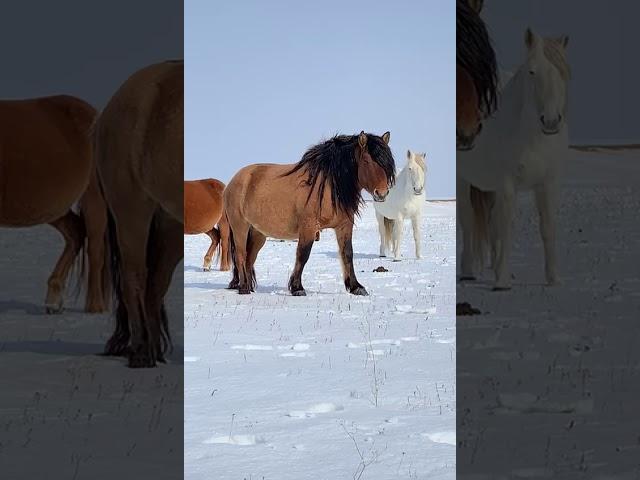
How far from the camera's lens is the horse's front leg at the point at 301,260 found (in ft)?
22.9

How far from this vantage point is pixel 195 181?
9602 millimetres

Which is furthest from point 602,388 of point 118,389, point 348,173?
point 348,173

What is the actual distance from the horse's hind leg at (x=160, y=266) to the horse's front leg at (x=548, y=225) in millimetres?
2819

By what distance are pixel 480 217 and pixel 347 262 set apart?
181 cm

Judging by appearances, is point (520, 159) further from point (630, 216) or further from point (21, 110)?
→ point (630, 216)

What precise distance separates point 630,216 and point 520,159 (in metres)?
4.82

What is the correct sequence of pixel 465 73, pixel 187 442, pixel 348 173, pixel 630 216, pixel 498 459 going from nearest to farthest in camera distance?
pixel 498 459
pixel 187 442
pixel 465 73
pixel 348 173
pixel 630 216

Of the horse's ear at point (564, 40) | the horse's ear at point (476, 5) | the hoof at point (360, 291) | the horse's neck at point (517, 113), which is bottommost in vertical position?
the hoof at point (360, 291)

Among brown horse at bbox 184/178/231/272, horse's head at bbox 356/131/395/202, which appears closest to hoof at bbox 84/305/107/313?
horse's head at bbox 356/131/395/202

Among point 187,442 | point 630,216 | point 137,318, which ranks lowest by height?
point 187,442

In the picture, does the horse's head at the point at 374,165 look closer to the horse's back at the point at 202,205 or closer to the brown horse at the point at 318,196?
the brown horse at the point at 318,196

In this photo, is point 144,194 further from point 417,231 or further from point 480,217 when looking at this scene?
point 417,231

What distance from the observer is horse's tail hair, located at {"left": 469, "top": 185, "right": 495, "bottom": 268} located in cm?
555

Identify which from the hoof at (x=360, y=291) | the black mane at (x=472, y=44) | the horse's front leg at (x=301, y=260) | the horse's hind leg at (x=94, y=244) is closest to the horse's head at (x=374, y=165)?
the horse's front leg at (x=301, y=260)
